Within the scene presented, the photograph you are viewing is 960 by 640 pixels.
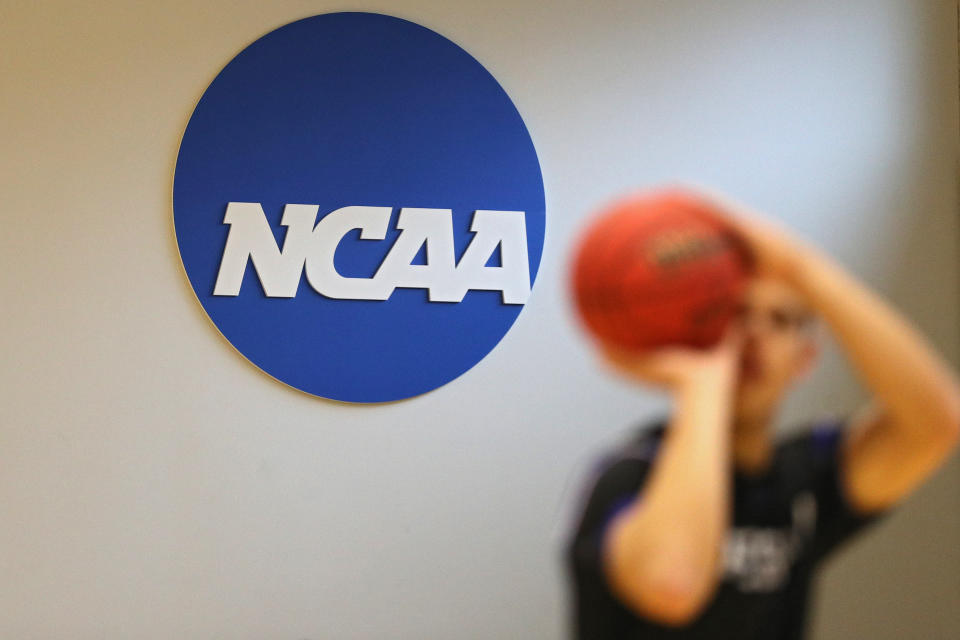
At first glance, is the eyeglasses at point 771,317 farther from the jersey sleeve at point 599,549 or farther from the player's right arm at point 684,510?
the jersey sleeve at point 599,549

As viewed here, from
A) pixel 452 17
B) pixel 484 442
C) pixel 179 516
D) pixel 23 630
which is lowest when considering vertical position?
pixel 23 630

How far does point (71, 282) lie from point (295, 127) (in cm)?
69

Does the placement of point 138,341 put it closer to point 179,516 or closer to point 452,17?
point 179,516

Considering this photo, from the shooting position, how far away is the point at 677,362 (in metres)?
1.03

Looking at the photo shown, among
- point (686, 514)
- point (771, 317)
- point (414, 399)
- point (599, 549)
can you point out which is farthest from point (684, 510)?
point (414, 399)

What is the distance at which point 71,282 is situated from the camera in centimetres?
268

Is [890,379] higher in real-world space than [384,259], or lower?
lower

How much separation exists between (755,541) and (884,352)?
9.2 inches

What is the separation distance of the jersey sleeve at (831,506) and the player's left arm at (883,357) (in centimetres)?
5

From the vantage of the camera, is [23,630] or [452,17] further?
[452,17]

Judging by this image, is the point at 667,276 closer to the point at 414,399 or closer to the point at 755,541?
the point at 755,541

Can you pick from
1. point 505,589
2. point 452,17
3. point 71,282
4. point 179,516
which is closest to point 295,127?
point 452,17

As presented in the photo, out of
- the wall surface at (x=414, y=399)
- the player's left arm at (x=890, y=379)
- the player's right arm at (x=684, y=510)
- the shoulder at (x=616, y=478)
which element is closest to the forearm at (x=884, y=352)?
the player's left arm at (x=890, y=379)

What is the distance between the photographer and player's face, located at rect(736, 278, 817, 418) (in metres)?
1.07
